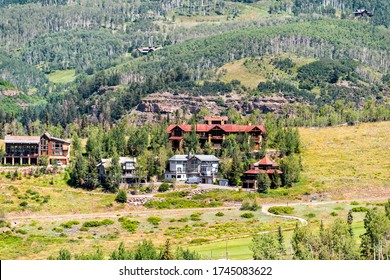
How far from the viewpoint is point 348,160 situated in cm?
15812

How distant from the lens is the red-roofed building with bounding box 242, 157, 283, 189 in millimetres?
141250

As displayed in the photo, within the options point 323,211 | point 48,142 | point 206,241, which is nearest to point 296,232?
point 206,241

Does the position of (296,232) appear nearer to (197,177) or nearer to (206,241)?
(206,241)

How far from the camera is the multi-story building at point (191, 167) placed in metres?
148

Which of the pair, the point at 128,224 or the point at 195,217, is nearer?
the point at 128,224

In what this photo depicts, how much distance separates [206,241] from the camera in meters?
108

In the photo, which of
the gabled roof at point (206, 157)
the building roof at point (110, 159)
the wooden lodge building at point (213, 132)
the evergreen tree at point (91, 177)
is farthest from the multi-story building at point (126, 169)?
the wooden lodge building at point (213, 132)

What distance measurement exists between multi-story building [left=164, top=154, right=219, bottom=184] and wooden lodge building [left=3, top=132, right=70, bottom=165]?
2180 cm

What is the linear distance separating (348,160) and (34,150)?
192ft

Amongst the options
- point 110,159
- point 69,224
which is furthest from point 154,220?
point 110,159

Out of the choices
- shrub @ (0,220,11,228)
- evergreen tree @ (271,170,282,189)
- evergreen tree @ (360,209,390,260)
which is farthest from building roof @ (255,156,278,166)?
evergreen tree @ (360,209,390,260)

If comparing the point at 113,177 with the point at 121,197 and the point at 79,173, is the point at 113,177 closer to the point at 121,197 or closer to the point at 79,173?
the point at 79,173

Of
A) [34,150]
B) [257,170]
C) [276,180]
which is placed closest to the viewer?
[276,180]

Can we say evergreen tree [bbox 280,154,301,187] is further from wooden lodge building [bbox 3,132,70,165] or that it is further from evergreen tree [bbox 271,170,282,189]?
wooden lodge building [bbox 3,132,70,165]
